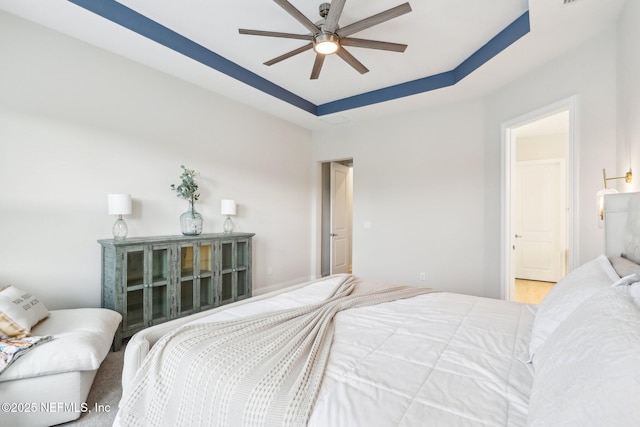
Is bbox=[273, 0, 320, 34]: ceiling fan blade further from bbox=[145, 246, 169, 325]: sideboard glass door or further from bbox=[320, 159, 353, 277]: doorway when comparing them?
bbox=[320, 159, 353, 277]: doorway

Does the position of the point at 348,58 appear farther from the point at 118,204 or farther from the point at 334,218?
the point at 334,218

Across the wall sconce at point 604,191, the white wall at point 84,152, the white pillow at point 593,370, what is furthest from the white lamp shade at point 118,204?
the wall sconce at point 604,191

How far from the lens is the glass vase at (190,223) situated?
11.1 ft

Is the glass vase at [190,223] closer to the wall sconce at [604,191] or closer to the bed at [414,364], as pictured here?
the bed at [414,364]

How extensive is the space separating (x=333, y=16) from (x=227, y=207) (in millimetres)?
2551

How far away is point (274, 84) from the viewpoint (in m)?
3.89

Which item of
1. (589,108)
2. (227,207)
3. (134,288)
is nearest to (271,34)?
(227,207)

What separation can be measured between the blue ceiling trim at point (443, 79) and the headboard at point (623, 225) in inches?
63.3

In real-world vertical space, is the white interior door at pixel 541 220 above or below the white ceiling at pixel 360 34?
below

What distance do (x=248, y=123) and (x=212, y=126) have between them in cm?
62

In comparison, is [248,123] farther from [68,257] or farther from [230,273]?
[68,257]

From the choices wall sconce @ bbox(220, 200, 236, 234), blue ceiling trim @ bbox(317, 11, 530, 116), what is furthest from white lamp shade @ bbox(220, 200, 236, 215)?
blue ceiling trim @ bbox(317, 11, 530, 116)

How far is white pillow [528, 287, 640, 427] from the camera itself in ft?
1.77

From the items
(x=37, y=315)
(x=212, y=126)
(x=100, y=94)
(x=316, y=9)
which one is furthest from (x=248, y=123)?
(x=37, y=315)
